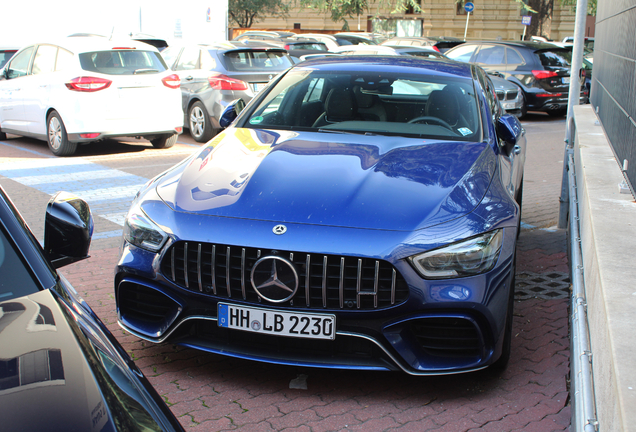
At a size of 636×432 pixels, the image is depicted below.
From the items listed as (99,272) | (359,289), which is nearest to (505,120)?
(359,289)

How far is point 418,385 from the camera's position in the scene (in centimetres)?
345

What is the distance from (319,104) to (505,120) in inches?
50.9

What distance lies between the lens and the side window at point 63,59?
396 inches

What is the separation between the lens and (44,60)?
10555 millimetres

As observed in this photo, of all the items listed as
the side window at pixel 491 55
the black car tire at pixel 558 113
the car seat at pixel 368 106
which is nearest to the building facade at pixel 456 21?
Answer: the black car tire at pixel 558 113

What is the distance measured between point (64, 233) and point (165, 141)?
30.0 feet

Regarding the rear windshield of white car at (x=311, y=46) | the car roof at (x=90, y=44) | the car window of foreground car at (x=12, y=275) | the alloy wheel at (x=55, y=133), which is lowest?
the alloy wheel at (x=55, y=133)

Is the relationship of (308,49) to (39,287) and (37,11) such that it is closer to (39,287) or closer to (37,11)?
(37,11)

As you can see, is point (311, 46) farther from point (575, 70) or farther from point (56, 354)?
point (56, 354)

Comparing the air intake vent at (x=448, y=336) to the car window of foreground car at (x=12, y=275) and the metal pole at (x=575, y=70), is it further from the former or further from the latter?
the metal pole at (x=575, y=70)

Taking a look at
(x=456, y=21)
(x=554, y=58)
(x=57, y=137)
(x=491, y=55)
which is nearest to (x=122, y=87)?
(x=57, y=137)

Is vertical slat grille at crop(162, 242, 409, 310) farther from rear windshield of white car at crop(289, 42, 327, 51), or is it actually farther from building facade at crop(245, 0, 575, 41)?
building facade at crop(245, 0, 575, 41)

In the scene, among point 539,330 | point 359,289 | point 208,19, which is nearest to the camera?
point 359,289

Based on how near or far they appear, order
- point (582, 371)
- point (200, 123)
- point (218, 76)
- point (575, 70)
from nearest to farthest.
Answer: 1. point (582, 371)
2. point (575, 70)
3. point (218, 76)
4. point (200, 123)
